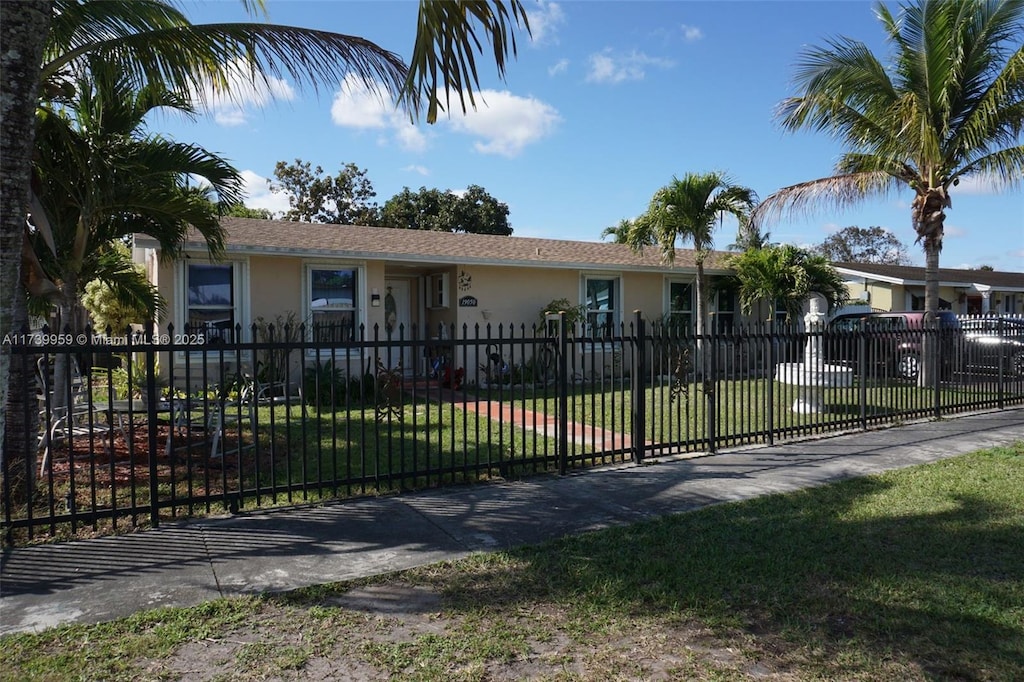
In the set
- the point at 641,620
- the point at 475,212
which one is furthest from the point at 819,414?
the point at 475,212

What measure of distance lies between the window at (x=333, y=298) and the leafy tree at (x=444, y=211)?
2388 centimetres

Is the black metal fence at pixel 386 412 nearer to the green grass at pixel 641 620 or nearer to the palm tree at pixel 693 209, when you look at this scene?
the green grass at pixel 641 620

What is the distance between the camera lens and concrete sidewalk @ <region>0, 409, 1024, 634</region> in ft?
14.0

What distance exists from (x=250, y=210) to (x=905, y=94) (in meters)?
28.9

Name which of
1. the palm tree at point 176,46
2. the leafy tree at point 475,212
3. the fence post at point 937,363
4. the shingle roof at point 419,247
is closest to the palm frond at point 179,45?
the palm tree at point 176,46

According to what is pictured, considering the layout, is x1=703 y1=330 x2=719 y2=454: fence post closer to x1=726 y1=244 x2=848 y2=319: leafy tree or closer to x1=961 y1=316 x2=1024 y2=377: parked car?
x1=961 y1=316 x2=1024 y2=377: parked car

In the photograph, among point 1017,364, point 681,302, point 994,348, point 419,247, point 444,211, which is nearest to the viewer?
point 994,348

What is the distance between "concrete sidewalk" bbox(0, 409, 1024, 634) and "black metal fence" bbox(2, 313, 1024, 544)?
0.95ft

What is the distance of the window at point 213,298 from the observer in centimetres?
1250

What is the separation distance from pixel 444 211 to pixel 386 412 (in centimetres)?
3188

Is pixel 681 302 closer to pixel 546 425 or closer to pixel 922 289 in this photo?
pixel 546 425

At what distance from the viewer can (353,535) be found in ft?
17.4

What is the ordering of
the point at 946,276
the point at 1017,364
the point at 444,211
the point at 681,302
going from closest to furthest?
the point at 1017,364 → the point at 681,302 → the point at 946,276 → the point at 444,211

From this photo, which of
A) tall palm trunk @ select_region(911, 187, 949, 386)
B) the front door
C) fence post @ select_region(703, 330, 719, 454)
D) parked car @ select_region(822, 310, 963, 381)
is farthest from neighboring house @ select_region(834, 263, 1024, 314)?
fence post @ select_region(703, 330, 719, 454)
